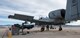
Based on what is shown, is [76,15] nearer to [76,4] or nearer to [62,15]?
[76,4]

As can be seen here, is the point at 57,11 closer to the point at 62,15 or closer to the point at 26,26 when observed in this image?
the point at 62,15

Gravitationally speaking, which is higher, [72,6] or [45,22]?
[72,6]

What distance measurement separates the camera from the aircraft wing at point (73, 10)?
13.6 ft

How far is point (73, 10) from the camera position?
4.39 meters

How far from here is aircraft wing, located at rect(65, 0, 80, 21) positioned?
4.15m

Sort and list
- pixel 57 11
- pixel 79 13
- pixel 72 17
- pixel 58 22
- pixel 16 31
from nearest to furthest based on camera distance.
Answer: pixel 79 13 < pixel 72 17 < pixel 16 31 < pixel 57 11 < pixel 58 22

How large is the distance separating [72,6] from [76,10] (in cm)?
26

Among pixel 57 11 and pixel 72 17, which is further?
pixel 57 11

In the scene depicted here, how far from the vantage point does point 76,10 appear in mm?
4234

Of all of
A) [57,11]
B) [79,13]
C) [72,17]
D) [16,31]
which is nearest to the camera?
[79,13]

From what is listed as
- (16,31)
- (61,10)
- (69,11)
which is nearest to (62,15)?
(61,10)

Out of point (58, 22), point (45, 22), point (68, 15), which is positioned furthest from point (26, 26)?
point (68, 15)

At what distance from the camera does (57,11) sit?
71.0 ft

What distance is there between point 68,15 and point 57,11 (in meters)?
17.3
